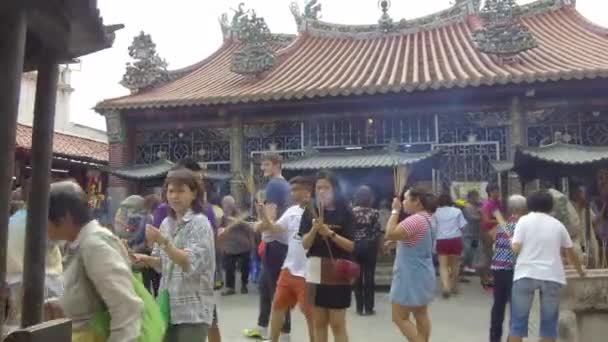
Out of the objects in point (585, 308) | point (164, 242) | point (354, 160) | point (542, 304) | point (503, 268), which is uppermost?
point (354, 160)

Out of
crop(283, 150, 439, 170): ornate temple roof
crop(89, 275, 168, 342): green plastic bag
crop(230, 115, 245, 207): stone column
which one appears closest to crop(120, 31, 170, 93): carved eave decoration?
crop(230, 115, 245, 207): stone column

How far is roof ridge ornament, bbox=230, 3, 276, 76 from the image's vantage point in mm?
13000

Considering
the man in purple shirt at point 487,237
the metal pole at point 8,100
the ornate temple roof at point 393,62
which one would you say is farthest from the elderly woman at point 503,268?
the ornate temple roof at point 393,62

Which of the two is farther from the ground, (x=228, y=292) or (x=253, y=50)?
(x=253, y=50)

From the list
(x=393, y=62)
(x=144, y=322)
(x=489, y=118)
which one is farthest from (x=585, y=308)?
(x=393, y=62)

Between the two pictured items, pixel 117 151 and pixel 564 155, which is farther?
pixel 117 151

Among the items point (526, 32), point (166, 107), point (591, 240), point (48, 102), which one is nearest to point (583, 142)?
point (526, 32)

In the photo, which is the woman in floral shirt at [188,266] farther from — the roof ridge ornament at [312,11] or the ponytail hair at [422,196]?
the roof ridge ornament at [312,11]

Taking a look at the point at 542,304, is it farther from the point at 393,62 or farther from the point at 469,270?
the point at 393,62

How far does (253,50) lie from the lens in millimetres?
13203

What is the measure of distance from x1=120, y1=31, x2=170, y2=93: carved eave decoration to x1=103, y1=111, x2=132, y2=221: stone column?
105 cm

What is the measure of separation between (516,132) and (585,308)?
585cm

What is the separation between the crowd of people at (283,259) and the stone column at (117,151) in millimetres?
5007

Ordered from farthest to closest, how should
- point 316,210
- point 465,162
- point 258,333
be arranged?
point 465,162
point 258,333
point 316,210
